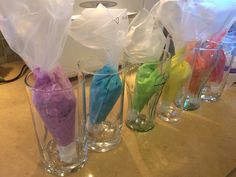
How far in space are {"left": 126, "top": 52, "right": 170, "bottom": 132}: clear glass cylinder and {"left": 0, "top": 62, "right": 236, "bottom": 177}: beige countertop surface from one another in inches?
1.1

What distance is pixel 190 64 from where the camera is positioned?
0.61 metres

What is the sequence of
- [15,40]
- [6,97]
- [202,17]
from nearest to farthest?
[15,40]
[202,17]
[6,97]

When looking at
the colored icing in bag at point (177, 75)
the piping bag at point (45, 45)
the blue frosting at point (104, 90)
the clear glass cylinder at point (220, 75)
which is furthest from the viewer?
the clear glass cylinder at point (220, 75)

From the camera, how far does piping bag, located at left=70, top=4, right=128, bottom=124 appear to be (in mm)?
450

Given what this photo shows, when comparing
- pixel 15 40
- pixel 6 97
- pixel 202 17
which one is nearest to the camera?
pixel 15 40

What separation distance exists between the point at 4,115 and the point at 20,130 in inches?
2.9

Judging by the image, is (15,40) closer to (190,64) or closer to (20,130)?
(20,130)

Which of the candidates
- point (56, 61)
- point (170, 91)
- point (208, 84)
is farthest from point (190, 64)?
point (56, 61)

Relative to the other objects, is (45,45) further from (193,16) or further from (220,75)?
(220,75)

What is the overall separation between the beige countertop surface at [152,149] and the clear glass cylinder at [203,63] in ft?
0.22

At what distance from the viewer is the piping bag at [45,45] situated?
37 centimetres

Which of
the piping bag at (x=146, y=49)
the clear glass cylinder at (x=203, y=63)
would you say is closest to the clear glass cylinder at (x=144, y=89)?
the piping bag at (x=146, y=49)

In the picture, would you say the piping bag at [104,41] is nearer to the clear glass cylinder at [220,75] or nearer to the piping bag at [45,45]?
the piping bag at [45,45]

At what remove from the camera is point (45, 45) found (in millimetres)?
386
